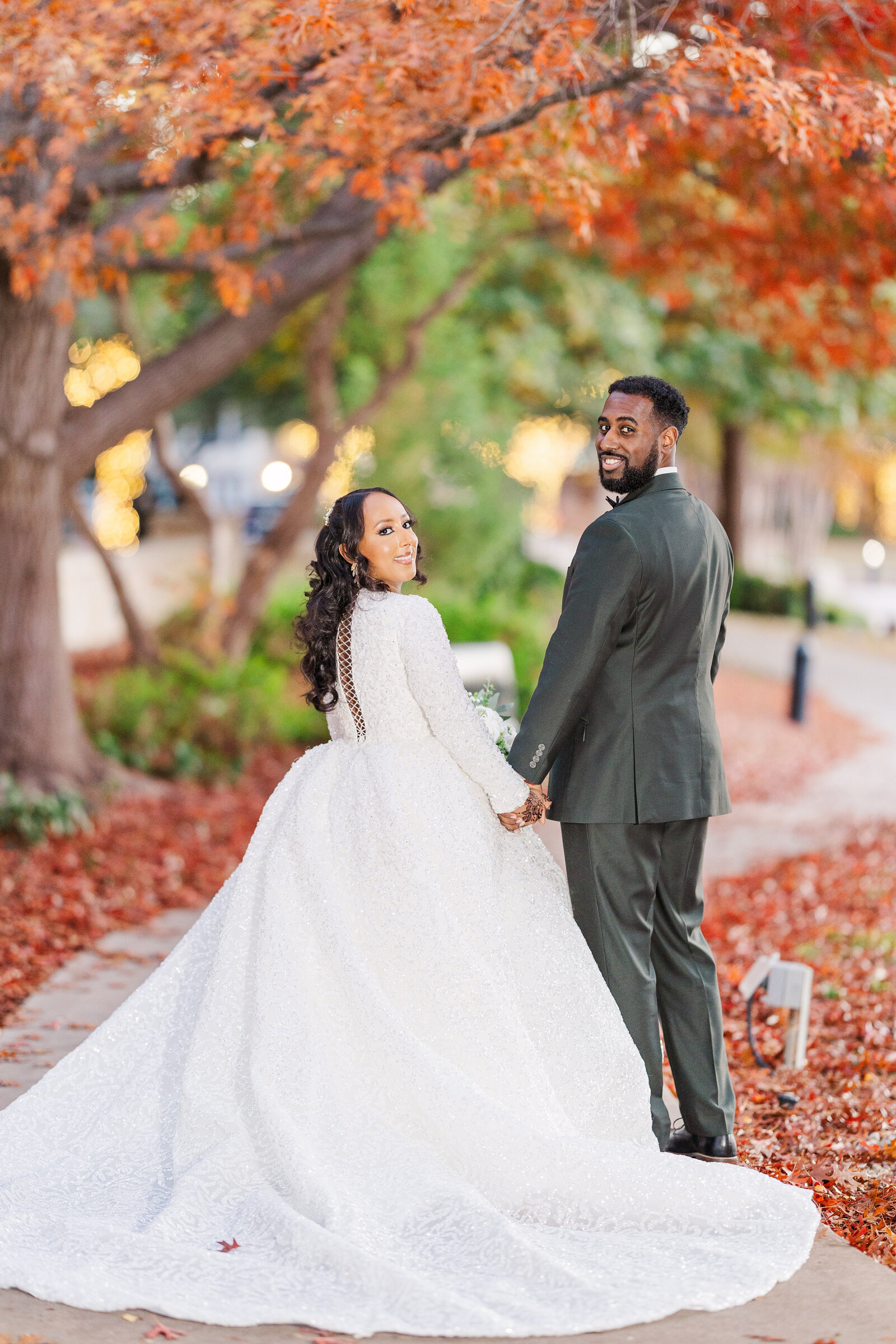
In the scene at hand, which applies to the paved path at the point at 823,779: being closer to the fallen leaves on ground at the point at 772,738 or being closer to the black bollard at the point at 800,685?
the fallen leaves on ground at the point at 772,738

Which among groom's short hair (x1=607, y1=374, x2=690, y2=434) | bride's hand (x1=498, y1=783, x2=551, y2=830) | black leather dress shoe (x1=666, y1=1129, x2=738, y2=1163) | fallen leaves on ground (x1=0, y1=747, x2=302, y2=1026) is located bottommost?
fallen leaves on ground (x1=0, y1=747, x2=302, y2=1026)

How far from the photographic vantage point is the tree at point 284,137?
5.97 m

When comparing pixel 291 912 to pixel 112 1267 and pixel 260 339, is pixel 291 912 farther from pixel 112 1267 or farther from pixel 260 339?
pixel 260 339

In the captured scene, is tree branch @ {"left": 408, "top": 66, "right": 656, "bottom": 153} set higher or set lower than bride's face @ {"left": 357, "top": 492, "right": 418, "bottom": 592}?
higher

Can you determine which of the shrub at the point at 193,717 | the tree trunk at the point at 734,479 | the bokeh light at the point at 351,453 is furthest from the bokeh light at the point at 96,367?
the tree trunk at the point at 734,479

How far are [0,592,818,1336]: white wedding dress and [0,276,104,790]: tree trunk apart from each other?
568 cm

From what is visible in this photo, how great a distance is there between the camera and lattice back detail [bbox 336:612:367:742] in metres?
4.41

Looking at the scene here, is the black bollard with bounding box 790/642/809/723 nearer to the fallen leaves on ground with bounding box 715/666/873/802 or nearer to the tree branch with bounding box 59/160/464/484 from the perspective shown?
the fallen leaves on ground with bounding box 715/666/873/802

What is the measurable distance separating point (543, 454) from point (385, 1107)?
1257 inches

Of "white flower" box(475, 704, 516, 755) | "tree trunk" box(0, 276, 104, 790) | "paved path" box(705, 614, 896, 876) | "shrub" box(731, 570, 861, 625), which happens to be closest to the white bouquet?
"white flower" box(475, 704, 516, 755)

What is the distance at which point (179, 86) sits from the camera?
6.50 metres

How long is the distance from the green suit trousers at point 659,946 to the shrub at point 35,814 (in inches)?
222

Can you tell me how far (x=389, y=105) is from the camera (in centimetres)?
663

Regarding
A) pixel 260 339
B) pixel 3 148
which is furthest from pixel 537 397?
pixel 3 148
